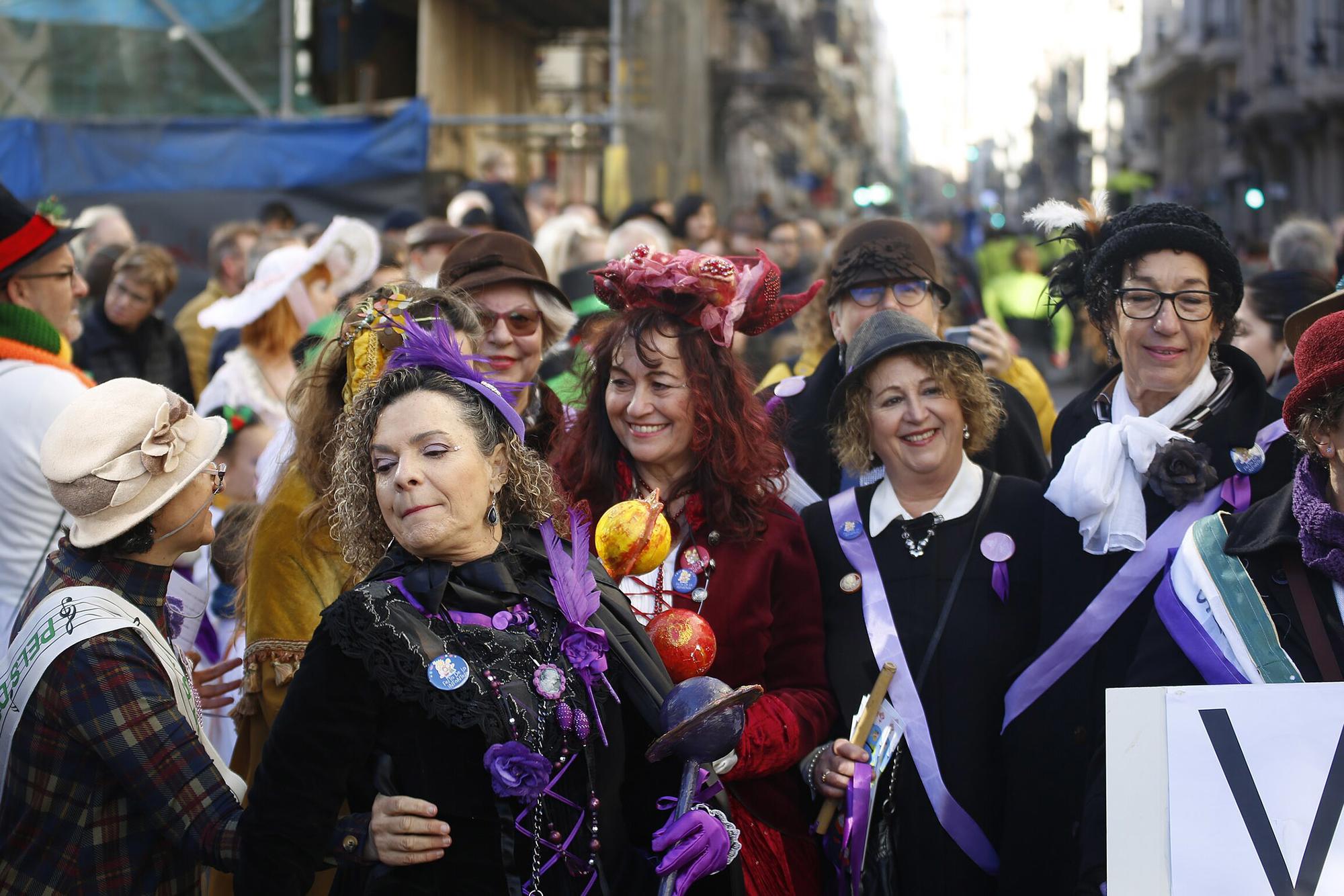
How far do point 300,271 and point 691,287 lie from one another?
10.4ft

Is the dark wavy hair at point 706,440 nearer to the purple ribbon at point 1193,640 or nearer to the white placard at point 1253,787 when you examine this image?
the purple ribbon at point 1193,640

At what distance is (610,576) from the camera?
10.4ft

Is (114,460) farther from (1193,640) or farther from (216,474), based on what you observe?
(1193,640)

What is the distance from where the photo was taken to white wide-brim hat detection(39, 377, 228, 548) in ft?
9.46

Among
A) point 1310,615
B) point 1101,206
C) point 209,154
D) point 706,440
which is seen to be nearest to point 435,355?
point 706,440

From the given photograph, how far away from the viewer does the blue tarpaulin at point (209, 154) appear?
11617mm

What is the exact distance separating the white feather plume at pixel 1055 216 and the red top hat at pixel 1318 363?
4.45ft

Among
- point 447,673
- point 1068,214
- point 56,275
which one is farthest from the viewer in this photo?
point 56,275

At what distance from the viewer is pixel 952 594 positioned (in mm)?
3693

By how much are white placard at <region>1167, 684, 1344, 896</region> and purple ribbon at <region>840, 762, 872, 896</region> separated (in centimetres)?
98

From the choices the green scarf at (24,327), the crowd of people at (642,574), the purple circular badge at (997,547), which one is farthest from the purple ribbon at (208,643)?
the purple circular badge at (997,547)

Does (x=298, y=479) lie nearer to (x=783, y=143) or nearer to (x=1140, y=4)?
(x=783, y=143)

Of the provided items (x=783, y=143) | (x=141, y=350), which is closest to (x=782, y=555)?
(x=141, y=350)

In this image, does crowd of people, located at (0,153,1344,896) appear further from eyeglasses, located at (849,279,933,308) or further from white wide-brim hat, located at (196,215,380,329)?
white wide-brim hat, located at (196,215,380,329)
